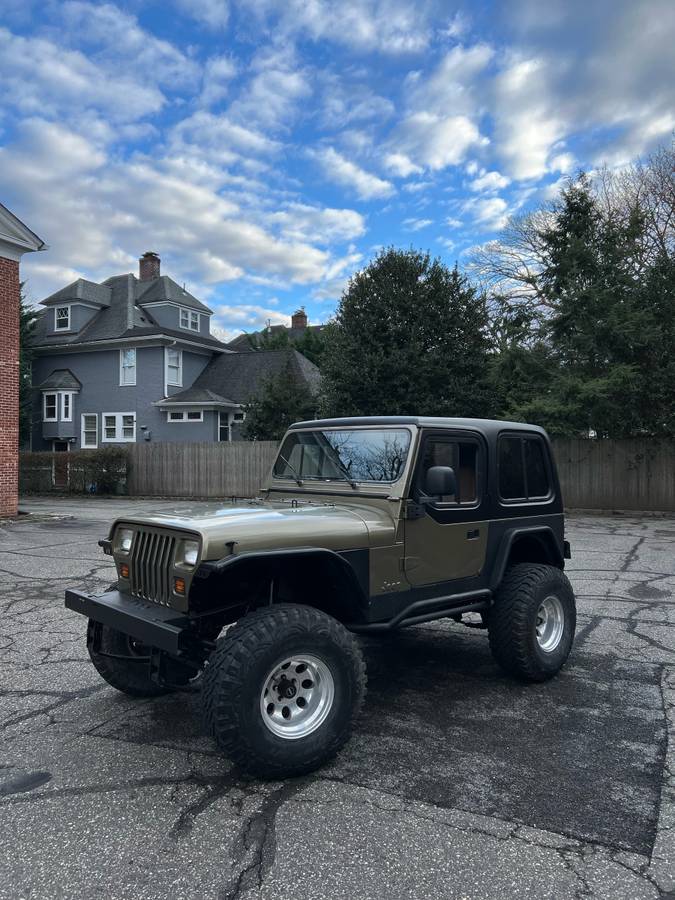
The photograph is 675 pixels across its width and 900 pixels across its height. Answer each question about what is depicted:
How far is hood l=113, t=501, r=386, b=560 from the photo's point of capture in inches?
132

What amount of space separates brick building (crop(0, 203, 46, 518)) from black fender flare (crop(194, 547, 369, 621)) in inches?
544

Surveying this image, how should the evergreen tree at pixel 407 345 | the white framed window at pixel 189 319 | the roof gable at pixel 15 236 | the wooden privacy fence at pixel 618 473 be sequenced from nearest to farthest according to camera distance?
the roof gable at pixel 15 236, the wooden privacy fence at pixel 618 473, the evergreen tree at pixel 407 345, the white framed window at pixel 189 319

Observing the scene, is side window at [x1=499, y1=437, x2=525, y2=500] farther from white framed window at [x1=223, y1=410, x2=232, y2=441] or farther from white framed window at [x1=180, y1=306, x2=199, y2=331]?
white framed window at [x1=180, y1=306, x2=199, y2=331]

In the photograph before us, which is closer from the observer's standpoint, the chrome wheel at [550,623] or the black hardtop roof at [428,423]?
the black hardtop roof at [428,423]

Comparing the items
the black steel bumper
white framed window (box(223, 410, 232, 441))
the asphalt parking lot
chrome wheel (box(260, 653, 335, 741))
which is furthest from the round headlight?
white framed window (box(223, 410, 232, 441))

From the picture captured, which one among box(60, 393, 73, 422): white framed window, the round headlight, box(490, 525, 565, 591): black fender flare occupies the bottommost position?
box(490, 525, 565, 591): black fender flare

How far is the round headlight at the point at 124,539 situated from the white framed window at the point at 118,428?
→ 28.3m

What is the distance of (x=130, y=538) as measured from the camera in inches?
154

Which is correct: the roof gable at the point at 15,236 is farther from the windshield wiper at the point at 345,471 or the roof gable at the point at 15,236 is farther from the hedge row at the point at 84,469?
the windshield wiper at the point at 345,471

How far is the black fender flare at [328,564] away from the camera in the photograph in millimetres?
3232

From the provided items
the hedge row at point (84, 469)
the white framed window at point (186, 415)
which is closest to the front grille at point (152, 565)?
the hedge row at point (84, 469)

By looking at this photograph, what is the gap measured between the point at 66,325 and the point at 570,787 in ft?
113

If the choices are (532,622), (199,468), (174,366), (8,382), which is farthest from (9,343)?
(174,366)

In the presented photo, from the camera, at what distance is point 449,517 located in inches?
172
